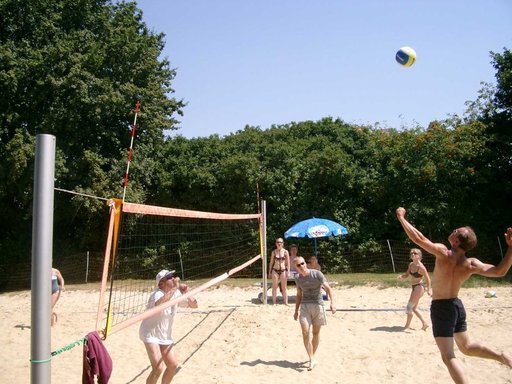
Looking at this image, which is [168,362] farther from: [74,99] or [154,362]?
[74,99]

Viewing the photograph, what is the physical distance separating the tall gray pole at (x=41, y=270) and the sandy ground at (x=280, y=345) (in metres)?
3.33

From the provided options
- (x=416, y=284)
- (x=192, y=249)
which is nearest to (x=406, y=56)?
(x=416, y=284)

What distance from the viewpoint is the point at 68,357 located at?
6637 millimetres

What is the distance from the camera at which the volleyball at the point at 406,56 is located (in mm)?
7489

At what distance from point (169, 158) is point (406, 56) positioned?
11115 mm

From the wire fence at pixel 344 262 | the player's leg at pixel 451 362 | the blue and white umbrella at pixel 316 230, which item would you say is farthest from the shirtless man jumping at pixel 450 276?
the wire fence at pixel 344 262

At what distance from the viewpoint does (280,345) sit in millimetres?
6730

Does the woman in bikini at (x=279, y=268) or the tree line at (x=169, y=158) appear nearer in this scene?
the woman in bikini at (x=279, y=268)

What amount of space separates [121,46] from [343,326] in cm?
1284

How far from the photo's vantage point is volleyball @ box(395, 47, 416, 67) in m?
7.49

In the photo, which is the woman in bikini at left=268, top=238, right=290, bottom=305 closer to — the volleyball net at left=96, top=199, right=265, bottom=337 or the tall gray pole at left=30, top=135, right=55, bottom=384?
Result: the volleyball net at left=96, top=199, right=265, bottom=337

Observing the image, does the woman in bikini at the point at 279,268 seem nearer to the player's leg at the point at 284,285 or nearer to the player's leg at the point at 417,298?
the player's leg at the point at 284,285

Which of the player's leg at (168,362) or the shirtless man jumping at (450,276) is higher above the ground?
the shirtless man jumping at (450,276)

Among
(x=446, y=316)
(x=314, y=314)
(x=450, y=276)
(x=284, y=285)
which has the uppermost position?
(x=450, y=276)
